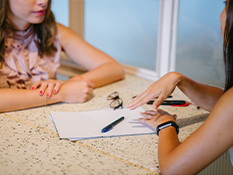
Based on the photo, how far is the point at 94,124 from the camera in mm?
1109

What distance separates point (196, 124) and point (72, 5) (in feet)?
5.12

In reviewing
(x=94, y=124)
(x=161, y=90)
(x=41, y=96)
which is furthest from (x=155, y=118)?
(x=41, y=96)

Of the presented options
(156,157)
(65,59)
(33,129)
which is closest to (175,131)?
(156,157)

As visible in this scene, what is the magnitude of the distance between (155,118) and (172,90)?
114 mm

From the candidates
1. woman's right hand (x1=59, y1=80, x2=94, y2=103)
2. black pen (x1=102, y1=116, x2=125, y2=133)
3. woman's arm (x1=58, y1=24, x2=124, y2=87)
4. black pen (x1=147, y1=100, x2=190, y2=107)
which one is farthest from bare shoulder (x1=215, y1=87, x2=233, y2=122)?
woman's arm (x1=58, y1=24, x2=124, y2=87)

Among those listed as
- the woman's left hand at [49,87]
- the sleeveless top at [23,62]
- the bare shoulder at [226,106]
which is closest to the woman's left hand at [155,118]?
the bare shoulder at [226,106]

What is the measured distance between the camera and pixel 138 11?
193cm

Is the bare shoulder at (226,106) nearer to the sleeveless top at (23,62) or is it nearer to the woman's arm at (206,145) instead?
the woman's arm at (206,145)

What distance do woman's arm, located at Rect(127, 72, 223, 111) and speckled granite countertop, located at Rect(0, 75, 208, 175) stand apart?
97mm

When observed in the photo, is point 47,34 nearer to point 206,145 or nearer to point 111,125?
point 111,125

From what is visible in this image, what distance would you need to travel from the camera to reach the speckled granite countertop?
0.83m

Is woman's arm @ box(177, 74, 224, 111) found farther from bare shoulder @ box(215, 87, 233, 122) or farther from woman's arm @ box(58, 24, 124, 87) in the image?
woman's arm @ box(58, 24, 124, 87)

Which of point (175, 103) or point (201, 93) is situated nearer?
point (201, 93)

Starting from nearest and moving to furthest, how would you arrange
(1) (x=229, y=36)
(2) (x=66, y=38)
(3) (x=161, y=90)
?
(1) (x=229, y=36), (3) (x=161, y=90), (2) (x=66, y=38)
